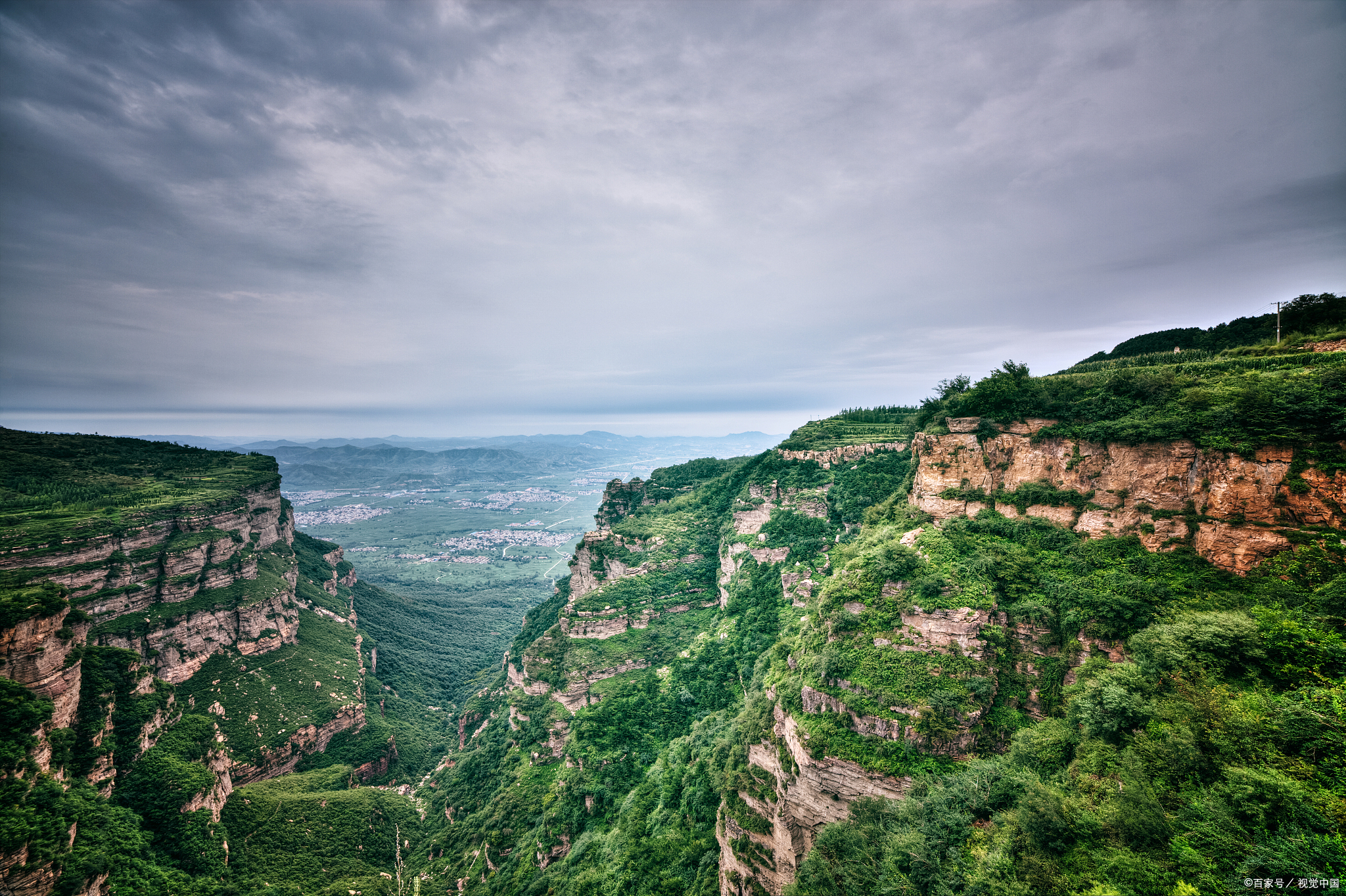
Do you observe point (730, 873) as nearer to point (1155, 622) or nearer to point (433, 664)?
point (1155, 622)

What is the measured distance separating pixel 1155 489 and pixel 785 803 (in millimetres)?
23424

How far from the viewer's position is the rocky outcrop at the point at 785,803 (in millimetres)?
20906

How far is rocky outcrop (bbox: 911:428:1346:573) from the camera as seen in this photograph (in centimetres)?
1580

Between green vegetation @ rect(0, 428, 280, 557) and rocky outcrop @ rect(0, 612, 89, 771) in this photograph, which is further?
green vegetation @ rect(0, 428, 280, 557)

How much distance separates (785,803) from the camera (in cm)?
2308

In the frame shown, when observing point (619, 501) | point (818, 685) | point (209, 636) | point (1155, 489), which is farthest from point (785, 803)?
point (209, 636)

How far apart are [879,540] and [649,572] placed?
125 ft

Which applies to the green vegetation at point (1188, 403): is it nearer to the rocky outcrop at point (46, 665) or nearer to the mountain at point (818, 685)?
the mountain at point (818, 685)

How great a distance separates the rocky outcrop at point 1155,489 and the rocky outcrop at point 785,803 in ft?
51.0

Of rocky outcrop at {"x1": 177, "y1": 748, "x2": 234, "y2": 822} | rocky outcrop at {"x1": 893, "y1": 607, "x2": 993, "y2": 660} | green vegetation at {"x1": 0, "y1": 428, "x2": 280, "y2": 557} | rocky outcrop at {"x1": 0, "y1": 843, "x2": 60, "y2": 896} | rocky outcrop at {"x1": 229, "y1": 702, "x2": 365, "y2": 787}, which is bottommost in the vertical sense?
rocky outcrop at {"x1": 229, "y1": 702, "x2": 365, "y2": 787}

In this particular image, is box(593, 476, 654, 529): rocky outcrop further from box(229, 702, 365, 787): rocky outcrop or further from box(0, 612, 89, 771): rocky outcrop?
box(0, 612, 89, 771): rocky outcrop

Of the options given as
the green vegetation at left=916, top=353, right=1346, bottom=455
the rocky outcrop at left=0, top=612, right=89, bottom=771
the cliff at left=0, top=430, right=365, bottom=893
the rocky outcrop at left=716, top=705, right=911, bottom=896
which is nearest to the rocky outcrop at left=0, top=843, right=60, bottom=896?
the cliff at left=0, top=430, right=365, bottom=893

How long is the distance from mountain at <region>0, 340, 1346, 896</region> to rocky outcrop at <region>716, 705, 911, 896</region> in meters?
0.18
